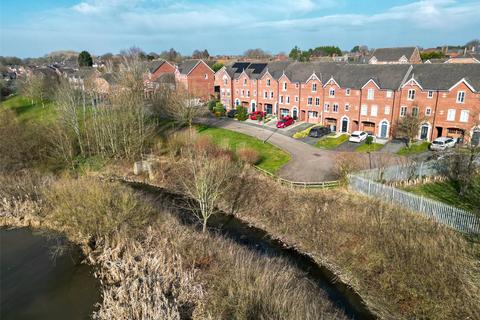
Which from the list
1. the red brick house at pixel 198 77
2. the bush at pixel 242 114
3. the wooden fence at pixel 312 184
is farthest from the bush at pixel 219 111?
the wooden fence at pixel 312 184

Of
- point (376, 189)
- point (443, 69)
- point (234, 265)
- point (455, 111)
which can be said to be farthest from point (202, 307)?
point (443, 69)

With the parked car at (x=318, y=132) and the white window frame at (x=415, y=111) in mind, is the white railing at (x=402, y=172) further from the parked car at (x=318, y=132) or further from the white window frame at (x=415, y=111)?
the parked car at (x=318, y=132)

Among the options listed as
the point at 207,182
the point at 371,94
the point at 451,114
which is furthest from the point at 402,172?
the point at 371,94

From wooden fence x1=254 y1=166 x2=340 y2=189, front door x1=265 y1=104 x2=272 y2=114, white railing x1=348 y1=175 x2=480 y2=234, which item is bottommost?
wooden fence x1=254 y1=166 x2=340 y2=189

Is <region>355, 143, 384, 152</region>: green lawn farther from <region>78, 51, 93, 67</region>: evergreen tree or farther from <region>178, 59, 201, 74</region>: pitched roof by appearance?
<region>78, 51, 93, 67</region>: evergreen tree

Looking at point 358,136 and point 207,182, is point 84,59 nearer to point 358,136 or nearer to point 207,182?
point 358,136

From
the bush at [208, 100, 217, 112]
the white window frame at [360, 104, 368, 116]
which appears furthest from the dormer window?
the bush at [208, 100, 217, 112]

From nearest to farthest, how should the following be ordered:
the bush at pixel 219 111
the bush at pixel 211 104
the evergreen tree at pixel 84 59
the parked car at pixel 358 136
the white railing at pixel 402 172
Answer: the white railing at pixel 402 172, the parked car at pixel 358 136, the bush at pixel 219 111, the bush at pixel 211 104, the evergreen tree at pixel 84 59

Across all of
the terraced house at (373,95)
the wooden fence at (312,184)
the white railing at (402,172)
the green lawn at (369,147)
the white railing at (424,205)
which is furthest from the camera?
the green lawn at (369,147)
